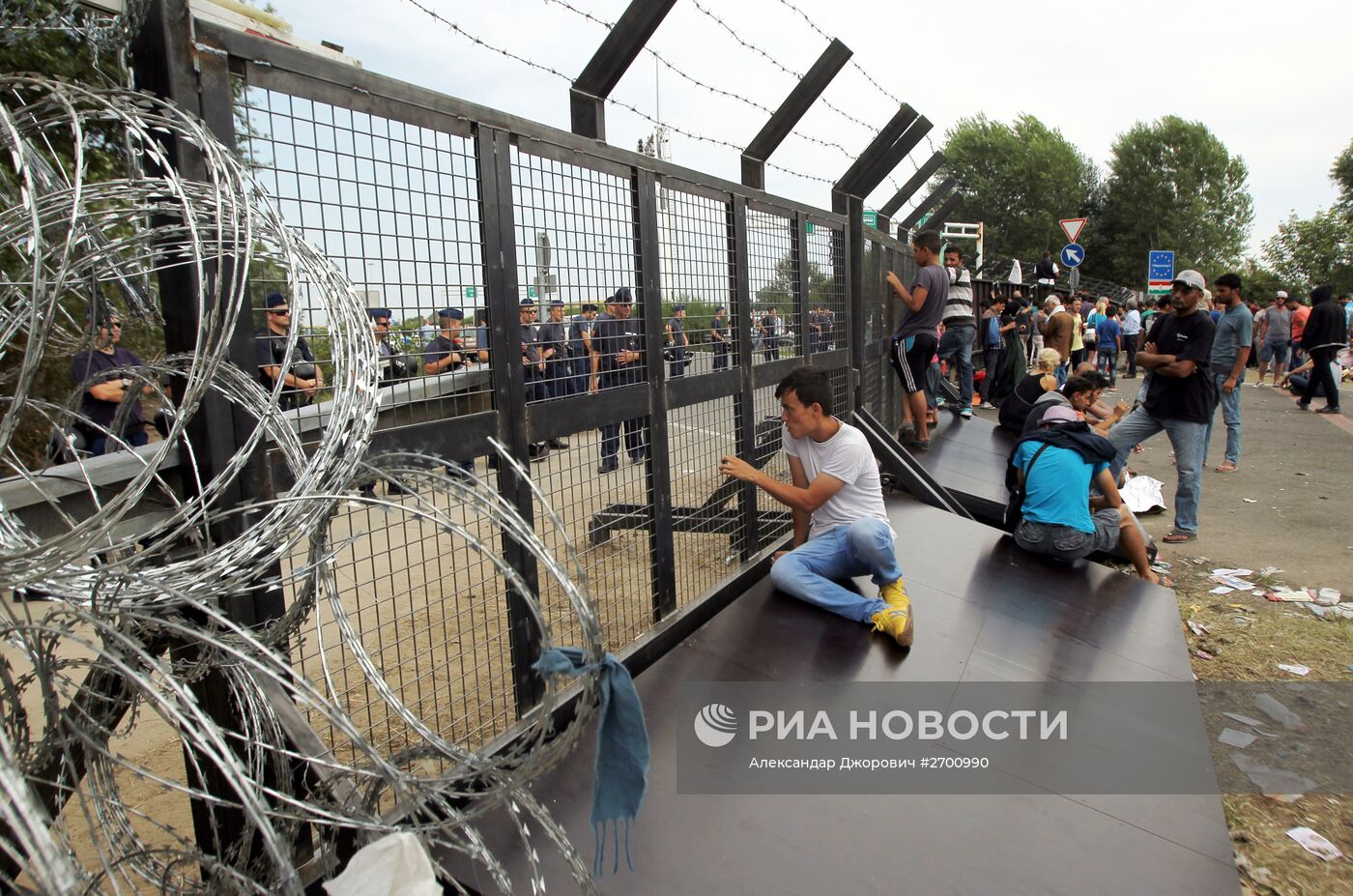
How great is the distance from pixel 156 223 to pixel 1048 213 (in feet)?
207

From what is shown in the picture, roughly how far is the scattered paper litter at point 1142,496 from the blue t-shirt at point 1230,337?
1.29 meters

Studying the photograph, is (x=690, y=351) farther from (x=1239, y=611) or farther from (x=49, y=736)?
(x=1239, y=611)

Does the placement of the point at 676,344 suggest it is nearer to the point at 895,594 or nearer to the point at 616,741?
the point at 895,594

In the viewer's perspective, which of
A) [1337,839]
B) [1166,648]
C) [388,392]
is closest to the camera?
[388,392]

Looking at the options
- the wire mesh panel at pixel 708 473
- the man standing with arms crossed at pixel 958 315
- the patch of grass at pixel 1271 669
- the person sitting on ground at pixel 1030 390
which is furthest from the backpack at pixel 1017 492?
the man standing with arms crossed at pixel 958 315

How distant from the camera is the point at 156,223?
196 cm

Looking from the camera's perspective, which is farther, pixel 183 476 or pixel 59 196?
pixel 183 476

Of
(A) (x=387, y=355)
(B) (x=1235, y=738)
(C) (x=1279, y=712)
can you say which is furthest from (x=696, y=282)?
(C) (x=1279, y=712)

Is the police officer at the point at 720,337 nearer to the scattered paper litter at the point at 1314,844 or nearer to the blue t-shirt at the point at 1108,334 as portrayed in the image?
the scattered paper litter at the point at 1314,844

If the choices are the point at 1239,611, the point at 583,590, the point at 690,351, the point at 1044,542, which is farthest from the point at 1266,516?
the point at 583,590

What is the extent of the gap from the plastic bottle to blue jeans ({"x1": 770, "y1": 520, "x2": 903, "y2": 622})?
2045 millimetres

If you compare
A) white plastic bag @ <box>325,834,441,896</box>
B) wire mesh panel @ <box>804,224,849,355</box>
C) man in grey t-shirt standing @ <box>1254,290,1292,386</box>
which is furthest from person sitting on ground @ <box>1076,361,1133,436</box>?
man in grey t-shirt standing @ <box>1254,290,1292,386</box>

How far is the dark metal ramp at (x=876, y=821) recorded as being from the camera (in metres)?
2.47

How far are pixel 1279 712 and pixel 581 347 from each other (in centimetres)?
405
